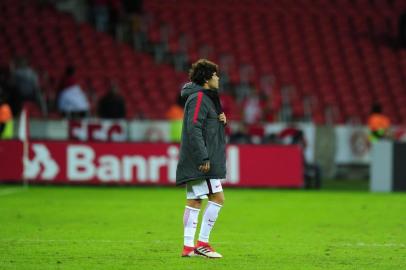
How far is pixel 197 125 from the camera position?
10.3m

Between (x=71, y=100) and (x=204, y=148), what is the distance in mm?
14491

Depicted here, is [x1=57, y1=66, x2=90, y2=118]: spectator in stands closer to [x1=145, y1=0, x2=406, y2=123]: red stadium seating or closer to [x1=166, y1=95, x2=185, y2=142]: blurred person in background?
[x1=166, y1=95, x2=185, y2=142]: blurred person in background

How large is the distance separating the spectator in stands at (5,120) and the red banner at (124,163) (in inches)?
16.0

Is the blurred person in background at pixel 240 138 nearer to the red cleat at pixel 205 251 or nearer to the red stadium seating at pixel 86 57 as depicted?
the red stadium seating at pixel 86 57

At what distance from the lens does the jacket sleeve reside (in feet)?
33.7

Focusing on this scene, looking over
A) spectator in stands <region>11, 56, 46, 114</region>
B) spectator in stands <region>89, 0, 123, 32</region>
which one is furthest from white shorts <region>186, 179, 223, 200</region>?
spectator in stands <region>89, 0, 123, 32</region>

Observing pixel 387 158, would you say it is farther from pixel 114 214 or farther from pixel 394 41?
pixel 394 41

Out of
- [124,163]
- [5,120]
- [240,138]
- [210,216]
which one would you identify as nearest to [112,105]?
[124,163]

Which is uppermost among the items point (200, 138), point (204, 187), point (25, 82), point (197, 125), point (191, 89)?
point (25, 82)

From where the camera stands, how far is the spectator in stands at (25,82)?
25.2 metres

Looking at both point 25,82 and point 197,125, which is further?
point 25,82

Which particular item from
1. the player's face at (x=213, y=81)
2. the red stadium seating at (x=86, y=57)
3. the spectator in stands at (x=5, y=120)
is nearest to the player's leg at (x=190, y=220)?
the player's face at (x=213, y=81)

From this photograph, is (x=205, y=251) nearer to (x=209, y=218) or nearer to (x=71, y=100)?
(x=209, y=218)

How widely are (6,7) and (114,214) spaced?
50.0ft
